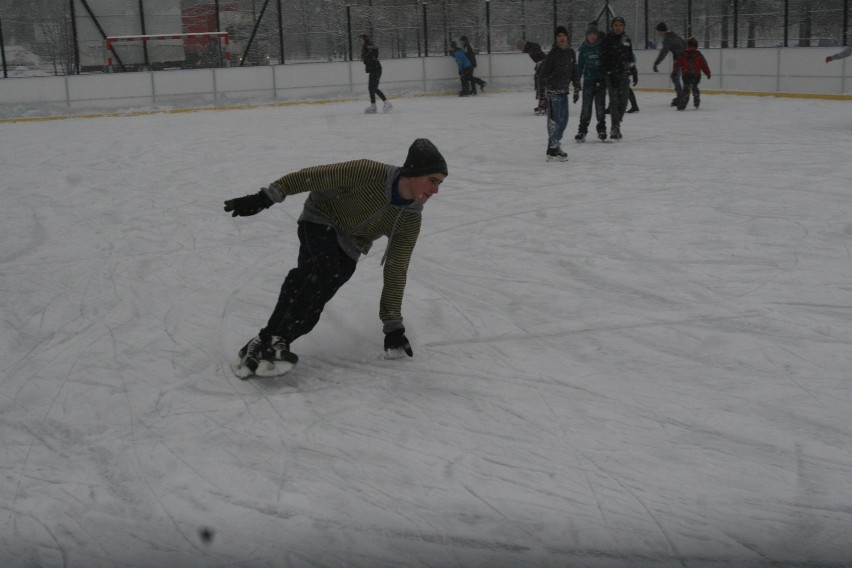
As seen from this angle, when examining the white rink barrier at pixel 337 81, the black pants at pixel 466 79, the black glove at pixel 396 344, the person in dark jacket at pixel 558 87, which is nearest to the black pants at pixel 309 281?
the black glove at pixel 396 344

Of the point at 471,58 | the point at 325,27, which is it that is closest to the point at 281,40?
the point at 325,27

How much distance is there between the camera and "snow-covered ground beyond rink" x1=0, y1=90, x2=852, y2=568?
108 inches

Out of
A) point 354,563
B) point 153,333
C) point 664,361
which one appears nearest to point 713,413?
point 664,361

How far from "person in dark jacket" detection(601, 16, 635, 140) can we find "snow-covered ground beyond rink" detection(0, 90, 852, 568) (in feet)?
10.6

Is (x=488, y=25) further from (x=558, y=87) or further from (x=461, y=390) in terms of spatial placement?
(x=461, y=390)

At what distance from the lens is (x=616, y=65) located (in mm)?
11414

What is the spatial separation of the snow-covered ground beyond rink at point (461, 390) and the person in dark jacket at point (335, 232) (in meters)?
0.20

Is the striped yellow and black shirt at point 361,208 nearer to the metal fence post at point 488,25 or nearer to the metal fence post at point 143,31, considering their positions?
the metal fence post at point 143,31

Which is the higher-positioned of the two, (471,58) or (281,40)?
(281,40)

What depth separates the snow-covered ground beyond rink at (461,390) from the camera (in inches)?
108

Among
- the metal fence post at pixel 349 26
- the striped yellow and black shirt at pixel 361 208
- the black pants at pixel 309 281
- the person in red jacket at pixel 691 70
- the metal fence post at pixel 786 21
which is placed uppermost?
the metal fence post at pixel 349 26

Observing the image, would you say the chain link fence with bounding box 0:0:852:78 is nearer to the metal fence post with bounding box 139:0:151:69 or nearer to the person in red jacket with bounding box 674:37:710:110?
the metal fence post with bounding box 139:0:151:69

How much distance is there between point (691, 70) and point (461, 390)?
13.6 m

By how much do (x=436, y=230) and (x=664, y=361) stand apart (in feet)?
10.6
